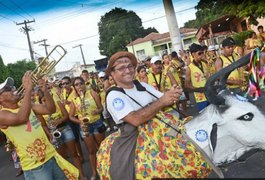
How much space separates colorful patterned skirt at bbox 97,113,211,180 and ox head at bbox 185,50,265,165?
0.77ft

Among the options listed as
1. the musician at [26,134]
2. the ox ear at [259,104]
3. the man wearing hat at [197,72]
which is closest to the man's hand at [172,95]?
the ox ear at [259,104]

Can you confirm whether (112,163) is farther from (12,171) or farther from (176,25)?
(176,25)

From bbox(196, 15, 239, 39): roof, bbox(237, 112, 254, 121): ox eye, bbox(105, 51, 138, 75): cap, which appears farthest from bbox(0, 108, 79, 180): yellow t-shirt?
bbox(196, 15, 239, 39): roof

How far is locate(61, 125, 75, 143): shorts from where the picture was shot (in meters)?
5.85

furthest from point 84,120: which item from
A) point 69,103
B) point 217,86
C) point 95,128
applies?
point 217,86

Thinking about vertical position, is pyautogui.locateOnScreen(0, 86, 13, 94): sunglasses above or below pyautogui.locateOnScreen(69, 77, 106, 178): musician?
above

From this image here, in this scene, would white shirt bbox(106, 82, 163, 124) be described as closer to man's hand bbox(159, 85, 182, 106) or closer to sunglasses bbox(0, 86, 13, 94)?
man's hand bbox(159, 85, 182, 106)

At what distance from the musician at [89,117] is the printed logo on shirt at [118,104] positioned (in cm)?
325

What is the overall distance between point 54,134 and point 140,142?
141 inches

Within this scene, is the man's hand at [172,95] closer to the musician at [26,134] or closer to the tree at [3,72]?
the musician at [26,134]

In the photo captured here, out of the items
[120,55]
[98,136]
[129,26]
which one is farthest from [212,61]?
[129,26]

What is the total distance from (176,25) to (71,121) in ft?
55.9

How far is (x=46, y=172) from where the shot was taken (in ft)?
11.8

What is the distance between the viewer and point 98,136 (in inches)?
227
